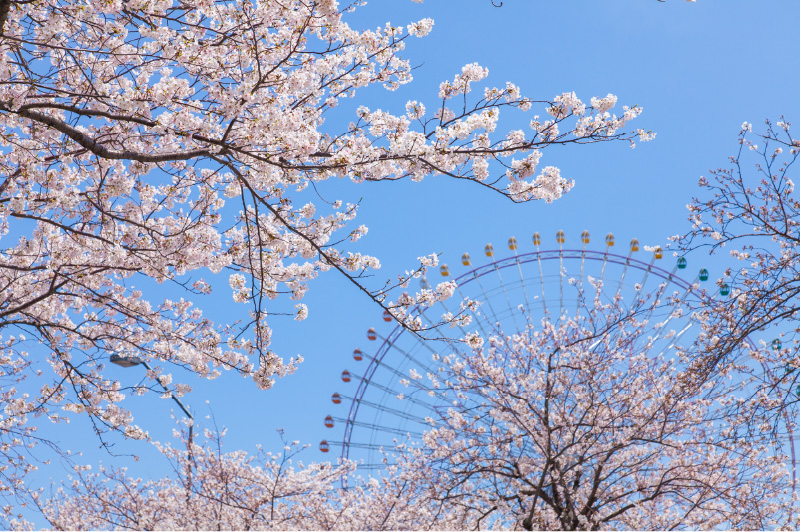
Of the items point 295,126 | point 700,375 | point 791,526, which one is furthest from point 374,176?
point 791,526

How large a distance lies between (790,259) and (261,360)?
4.55 metres

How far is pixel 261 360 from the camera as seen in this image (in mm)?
5141

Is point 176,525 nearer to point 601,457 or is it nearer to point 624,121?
point 601,457

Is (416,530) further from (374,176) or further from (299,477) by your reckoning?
(374,176)

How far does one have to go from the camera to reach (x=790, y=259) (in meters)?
5.65

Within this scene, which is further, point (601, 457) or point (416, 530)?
point (416, 530)

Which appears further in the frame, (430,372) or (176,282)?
(430,372)

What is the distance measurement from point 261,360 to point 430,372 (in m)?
7.74

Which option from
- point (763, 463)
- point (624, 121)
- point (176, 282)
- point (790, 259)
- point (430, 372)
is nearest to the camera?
point (624, 121)

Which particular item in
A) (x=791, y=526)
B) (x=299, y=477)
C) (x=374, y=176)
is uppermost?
(x=299, y=477)

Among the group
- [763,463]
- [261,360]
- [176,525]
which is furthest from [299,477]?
[261,360]

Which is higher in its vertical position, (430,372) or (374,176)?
(430,372)

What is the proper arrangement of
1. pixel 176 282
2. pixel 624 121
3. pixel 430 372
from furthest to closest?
pixel 430 372 < pixel 176 282 < pixel 624 121

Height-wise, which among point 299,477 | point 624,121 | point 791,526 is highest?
point 299,477
